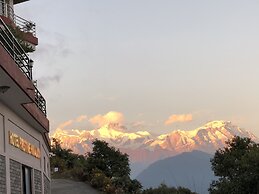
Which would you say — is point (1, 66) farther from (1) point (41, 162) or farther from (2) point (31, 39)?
(2) point (31, 39)

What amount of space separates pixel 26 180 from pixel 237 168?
16.7 m

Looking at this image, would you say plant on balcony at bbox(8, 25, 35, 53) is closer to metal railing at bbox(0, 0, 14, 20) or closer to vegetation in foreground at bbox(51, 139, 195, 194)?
metal railing at bbox(0, 0, 14, 20)

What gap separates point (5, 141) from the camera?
1279 centimetres

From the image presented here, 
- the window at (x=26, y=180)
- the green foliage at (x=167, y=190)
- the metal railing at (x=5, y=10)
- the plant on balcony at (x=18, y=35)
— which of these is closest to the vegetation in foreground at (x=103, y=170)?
the green foliage at (x=167, y=190)

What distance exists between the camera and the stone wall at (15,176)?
13320 mm

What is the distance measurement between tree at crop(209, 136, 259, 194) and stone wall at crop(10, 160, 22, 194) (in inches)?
592

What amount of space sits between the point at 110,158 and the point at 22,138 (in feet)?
72.5

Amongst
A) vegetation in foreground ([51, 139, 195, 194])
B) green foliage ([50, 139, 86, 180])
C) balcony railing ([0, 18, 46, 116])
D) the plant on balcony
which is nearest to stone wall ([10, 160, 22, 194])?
balcony railing ([0, 18, 46, 116])

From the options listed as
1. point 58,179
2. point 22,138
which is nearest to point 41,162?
point 22,138

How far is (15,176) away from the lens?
13.7m

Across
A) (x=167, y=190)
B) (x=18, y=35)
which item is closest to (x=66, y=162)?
(x=167, y=190)

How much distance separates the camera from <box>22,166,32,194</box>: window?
49.9 feet

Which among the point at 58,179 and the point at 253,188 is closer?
the point at 253,188

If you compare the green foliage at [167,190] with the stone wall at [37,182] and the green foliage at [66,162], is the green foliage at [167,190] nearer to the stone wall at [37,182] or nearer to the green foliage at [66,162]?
the green foliage at [66,162]
